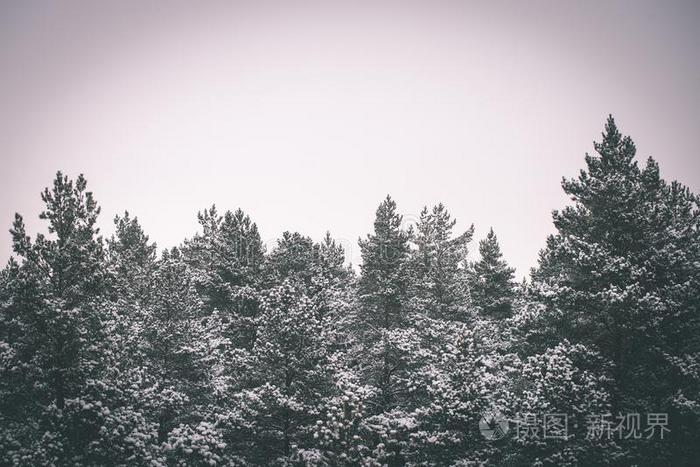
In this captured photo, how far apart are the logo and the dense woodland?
27 cm

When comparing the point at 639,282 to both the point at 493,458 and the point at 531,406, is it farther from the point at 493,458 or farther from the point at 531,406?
the point at 493,458

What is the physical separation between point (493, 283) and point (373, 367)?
13053 mm

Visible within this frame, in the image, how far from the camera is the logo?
14938 mm

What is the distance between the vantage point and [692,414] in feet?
42.0

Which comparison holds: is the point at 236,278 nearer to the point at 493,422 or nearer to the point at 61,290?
the point at 61,290

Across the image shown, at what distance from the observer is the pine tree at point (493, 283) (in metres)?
28.4

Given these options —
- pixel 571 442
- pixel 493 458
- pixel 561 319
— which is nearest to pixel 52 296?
pixel 493 458

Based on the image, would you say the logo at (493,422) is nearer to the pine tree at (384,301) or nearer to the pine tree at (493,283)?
the pine tree at (384,301)

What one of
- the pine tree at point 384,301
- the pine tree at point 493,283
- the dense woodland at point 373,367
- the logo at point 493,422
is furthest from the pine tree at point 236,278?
the pine tree at point 493,283

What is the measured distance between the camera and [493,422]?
15258mm

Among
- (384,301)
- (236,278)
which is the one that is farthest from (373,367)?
(236,278)

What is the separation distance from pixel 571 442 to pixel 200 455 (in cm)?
1415

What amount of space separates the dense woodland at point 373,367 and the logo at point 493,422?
273 mm

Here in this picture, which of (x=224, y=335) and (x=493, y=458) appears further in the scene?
(x=224, y=335)
